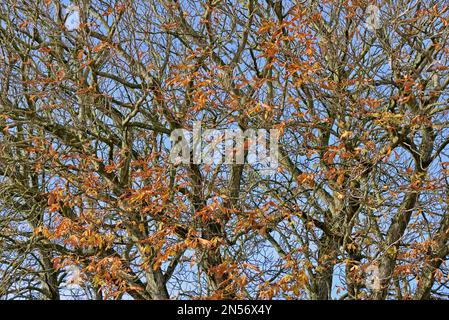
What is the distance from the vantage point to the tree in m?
8.47

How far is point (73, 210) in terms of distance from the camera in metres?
9.73

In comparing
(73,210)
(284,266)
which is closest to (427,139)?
(284,266)

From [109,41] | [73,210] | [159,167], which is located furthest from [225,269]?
[109,41]

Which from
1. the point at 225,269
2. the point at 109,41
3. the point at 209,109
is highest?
the point at 109,41

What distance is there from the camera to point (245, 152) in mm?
8906

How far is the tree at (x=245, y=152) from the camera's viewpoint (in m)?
8.47

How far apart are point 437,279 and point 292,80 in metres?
3.98
